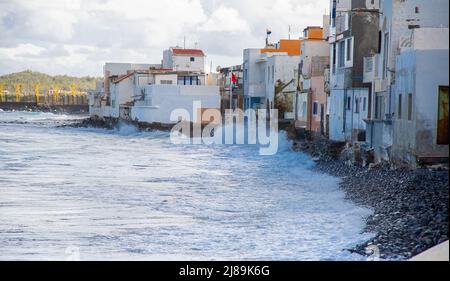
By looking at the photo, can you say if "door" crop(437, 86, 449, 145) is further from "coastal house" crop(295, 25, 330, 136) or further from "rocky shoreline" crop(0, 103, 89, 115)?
"rocky shoreline" crop(0, 103, 89, 115)

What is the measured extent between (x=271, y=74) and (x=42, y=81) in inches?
5925

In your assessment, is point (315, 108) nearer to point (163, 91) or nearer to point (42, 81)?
point (163, 91)

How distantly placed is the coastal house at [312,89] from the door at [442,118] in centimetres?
1430

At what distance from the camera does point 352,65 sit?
25.5 metres

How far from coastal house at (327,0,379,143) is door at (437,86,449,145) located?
24.5 ft

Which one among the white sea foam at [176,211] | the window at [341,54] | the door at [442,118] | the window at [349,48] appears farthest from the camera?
the window at [341,54]

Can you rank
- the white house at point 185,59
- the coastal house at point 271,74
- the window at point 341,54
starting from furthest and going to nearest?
the white house at point 185,59 < the coastal house at point 271,74 < the window at point 341,54

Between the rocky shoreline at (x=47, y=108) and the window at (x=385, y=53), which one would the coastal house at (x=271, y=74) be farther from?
the rocky shoreline at (x=47, y=108)

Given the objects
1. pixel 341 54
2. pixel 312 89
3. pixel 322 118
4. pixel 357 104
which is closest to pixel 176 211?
pixel 357 104

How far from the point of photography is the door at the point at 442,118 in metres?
15.6

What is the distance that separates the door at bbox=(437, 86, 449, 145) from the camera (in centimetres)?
1563

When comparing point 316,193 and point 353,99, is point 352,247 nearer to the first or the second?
point 316,193

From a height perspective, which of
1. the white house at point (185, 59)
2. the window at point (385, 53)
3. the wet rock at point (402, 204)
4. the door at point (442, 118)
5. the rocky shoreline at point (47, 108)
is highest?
the white house at point (185, 59)

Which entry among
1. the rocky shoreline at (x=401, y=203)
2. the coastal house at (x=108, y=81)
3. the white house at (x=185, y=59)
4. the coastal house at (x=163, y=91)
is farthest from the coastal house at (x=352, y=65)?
the coastal house at (x=108, y=81)
